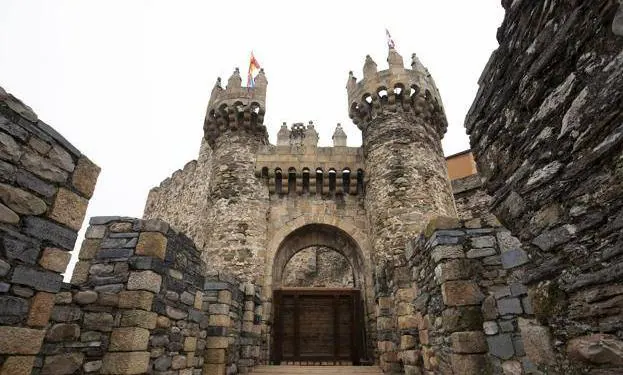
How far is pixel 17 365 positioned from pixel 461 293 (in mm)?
3901

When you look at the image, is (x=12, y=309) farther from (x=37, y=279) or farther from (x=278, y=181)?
(x=278, y=181)

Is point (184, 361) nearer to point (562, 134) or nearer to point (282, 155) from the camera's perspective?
point (562, 134)

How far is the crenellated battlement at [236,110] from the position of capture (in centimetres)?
1162

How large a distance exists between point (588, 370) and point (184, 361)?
4647mm

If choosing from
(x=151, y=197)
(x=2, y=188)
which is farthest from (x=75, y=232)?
(x=151, y=197)

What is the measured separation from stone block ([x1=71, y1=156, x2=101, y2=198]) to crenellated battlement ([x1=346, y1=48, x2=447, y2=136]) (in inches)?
374

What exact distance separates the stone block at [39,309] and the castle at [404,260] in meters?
0.01

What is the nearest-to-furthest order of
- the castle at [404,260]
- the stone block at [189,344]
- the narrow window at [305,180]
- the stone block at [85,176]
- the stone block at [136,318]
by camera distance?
the castle at [404,260], the stone block at [85,176], the stone block at [136,318], the stone block at [189,344], the narrow window at [305,180]

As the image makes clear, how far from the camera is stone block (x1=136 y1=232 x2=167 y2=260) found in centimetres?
404

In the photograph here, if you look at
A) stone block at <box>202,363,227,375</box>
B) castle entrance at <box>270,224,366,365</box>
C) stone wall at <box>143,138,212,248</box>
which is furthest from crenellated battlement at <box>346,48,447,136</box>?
stone block at <box>202,363,227,375</box>

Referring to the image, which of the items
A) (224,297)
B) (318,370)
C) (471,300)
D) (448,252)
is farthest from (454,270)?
(318,370)

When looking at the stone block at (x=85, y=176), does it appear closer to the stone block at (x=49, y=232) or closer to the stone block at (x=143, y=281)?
the stone block at (x=49, y=232)

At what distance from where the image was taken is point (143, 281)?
388cm

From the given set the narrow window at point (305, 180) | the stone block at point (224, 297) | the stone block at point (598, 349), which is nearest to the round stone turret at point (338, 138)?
the narrow window at point (305, 180)
